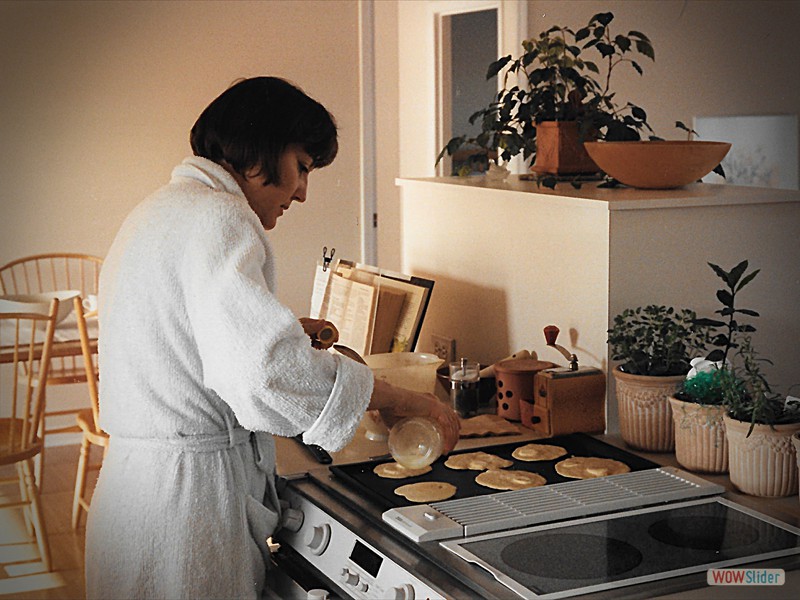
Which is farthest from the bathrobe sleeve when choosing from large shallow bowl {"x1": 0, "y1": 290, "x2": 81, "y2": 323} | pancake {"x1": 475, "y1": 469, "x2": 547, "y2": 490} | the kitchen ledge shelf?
large shallow bowl {"x1": 0, "y1": 290, "x2": 81, "y2": 323}

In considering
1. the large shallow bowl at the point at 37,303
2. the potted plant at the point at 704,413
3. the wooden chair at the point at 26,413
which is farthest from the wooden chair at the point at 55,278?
the potted plant at the point at 704,413

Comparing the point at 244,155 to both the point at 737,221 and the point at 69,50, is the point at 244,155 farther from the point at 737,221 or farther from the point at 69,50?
Answer: the point at 69,50

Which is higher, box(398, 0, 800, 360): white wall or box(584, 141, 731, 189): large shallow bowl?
box(398, 0, 800, 360): white wall

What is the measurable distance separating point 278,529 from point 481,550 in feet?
1.33

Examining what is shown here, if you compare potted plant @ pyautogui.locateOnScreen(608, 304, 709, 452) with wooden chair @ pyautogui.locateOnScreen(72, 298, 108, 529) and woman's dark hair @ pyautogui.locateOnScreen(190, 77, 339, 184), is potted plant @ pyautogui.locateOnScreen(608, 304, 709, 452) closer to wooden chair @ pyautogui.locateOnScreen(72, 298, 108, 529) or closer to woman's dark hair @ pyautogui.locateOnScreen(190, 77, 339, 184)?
woman's dark hair @ pyautogui.locateOnScreen(190, 77, 339, 184)

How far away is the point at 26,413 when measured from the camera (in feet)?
9.40

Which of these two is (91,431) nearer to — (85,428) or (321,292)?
(85,428)

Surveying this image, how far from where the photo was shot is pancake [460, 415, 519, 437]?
1622 millimetres

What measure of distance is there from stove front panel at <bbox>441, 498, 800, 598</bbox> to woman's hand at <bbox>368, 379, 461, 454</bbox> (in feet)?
0.77

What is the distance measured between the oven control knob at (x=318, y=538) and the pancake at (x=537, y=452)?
31cm

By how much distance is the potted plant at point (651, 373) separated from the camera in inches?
58.1

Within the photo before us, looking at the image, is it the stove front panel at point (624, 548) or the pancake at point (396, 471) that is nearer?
the stove front panel at point (624, 548)

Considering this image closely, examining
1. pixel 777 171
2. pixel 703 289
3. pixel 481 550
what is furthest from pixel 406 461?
pixel 777 171

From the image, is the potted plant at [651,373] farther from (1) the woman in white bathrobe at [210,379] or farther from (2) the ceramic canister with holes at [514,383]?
(1) the woman in white bathrobe at [210,379]
